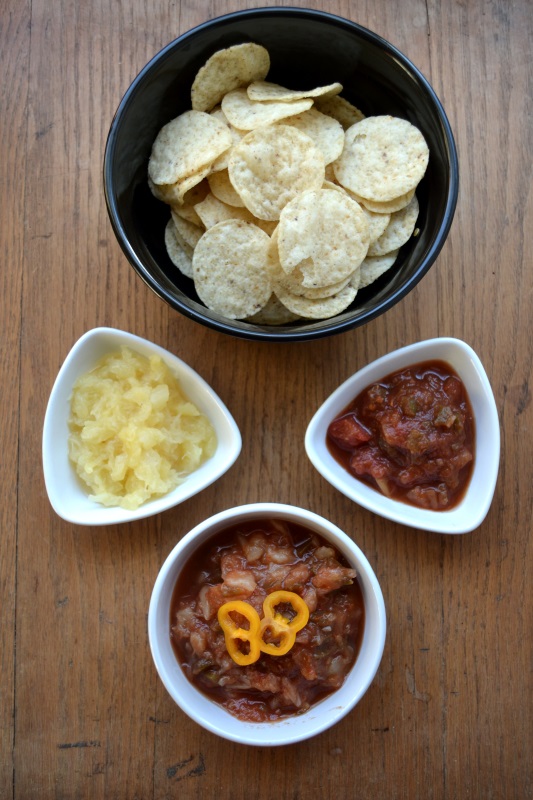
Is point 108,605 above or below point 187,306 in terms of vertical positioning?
below

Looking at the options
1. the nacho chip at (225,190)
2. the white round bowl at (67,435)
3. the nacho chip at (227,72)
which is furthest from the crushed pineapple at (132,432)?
the nacho chip at (227,72)

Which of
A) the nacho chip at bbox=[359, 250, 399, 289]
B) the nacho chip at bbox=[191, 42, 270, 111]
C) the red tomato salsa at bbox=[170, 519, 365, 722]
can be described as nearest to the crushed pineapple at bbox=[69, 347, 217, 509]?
the red tomato salsa at bbox=[170, 519, 365, 722]

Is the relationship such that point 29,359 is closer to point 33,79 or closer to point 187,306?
point 187,306

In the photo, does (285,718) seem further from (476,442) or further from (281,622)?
(476,442)

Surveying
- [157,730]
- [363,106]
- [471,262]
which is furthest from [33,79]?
[157,730]

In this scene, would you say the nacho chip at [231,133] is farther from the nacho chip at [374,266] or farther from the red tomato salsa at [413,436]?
the red tomato salsa at [413,436]

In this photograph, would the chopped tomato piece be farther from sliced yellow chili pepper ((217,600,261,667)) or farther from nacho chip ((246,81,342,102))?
nacho chip ((246,81,342,102))
